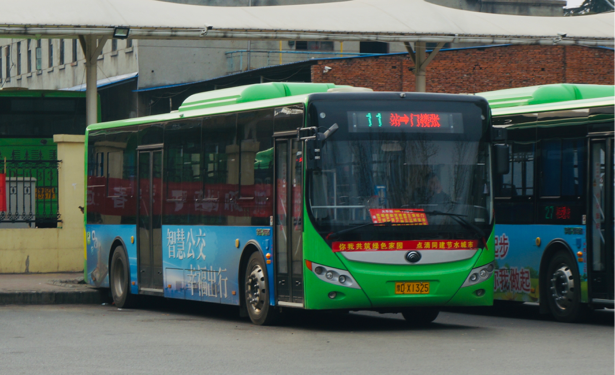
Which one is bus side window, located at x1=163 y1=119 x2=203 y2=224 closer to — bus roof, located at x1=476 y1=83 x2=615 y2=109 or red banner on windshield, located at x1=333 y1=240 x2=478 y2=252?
red banner on windshield, located at x1=333 y1=240 x2=478 y2=252

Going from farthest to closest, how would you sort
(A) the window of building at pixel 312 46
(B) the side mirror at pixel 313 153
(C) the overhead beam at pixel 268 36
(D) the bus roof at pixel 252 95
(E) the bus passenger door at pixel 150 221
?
(A) the window of building at pixel 312 46
(C) the overhead beam at pixel 268 36
(E) the bus passenger door at pixel 150 221
(D) the bus roof at pixel 252 95
(B) the side mirror at pixel 313 153

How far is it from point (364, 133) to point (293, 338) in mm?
2440

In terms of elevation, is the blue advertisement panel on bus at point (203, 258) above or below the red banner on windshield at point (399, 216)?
below

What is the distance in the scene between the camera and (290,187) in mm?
13148

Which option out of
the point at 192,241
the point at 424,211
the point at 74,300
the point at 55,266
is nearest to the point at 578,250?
the point at 424,211

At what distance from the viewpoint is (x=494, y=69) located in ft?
132

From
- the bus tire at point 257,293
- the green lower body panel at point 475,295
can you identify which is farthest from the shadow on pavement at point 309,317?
the green lower body panel at point 475,295

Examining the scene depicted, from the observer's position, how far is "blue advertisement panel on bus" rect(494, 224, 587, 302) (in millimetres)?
14211

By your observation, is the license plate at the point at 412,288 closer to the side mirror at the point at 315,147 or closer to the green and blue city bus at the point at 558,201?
the side mirror at the point at 315,147

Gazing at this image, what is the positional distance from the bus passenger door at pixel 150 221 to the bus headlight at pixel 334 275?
4722 mm

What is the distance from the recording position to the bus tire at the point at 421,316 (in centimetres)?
1407

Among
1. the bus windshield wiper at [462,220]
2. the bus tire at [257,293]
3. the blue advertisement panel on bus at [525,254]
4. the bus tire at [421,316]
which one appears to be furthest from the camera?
the blue advertisement panel on bus at [525,254]

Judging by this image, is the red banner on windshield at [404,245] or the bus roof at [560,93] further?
the bus roof at [560,93]

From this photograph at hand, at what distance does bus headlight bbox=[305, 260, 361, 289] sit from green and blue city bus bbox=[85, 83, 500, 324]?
0.01m
